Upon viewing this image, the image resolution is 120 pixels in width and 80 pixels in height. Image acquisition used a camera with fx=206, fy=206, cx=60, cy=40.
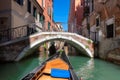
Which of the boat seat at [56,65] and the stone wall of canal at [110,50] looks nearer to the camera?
the boat seat at [56,65]

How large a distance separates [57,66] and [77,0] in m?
19.0

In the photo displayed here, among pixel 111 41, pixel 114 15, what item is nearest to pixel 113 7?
pixel 114 15

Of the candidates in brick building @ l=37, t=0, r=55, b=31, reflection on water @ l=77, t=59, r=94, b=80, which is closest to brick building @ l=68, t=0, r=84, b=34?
brick building @ l=37, t=0, r=55, b=31

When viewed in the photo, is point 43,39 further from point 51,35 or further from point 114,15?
point 114,15

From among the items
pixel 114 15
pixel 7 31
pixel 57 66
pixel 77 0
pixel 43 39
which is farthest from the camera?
pixel 77 0

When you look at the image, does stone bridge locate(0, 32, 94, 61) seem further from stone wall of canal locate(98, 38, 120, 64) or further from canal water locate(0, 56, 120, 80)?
canal water locate(0, 56, 120, 80)

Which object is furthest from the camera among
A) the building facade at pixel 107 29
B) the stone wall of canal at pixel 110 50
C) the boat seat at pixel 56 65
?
the building facade at pixel 107 29

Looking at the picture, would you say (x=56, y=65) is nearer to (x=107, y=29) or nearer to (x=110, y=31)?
(x=110, y=31)

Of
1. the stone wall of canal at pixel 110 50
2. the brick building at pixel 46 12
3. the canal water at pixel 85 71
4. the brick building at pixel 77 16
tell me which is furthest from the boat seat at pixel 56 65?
the brick building at pixel 46 12

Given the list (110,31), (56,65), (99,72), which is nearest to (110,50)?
(110,31)

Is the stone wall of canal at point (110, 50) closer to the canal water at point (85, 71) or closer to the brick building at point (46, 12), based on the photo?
the canal water at point (85, 71)

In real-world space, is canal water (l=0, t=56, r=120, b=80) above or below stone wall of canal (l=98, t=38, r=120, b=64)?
below

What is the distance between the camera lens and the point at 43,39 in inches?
460

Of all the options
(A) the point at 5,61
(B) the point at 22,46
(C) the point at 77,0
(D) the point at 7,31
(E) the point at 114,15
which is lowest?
(A) the point at 5,61
